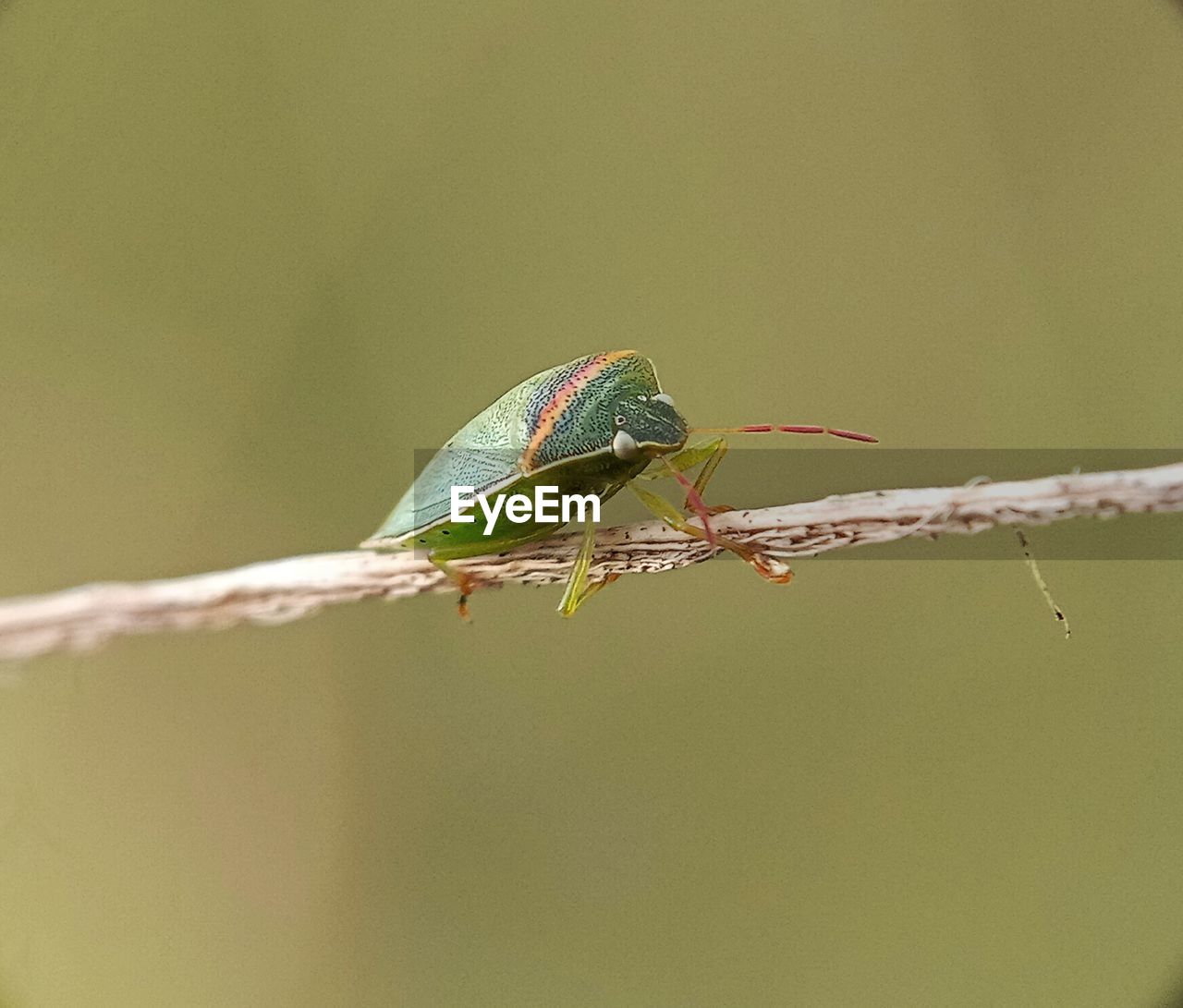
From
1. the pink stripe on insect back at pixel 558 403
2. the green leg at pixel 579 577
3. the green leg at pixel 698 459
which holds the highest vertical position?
the pink stripe on insect back at pixel 558 403

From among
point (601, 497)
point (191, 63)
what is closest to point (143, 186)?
point (191, 63)

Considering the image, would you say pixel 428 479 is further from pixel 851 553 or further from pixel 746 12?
pixel 746 12

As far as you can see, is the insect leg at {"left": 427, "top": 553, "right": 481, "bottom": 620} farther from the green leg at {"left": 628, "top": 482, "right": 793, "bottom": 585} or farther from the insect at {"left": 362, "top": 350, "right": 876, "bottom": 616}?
the green leg at {"left": 628, "top": 482, "right": 793, "bottom": 585}

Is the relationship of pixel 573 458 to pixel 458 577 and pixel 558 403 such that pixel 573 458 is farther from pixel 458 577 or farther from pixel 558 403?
pixel 458 577

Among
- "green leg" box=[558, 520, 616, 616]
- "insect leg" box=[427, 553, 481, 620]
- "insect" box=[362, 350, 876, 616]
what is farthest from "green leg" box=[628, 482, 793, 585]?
"insect leg" box=[427, 553, 481, 620]

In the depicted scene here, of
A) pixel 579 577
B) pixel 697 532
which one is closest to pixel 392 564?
pixel 579 577

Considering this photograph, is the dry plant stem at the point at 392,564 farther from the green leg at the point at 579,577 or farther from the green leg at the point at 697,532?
the green leg at the point at 579,577

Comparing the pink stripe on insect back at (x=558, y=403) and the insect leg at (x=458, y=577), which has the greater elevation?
the pink stripe on insect back at (x=558, y=403)

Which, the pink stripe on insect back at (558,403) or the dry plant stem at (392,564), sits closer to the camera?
the dry plant stem at (392,564)

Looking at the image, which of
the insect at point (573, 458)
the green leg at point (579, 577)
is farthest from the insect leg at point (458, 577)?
the green leg at point (579, 577)
